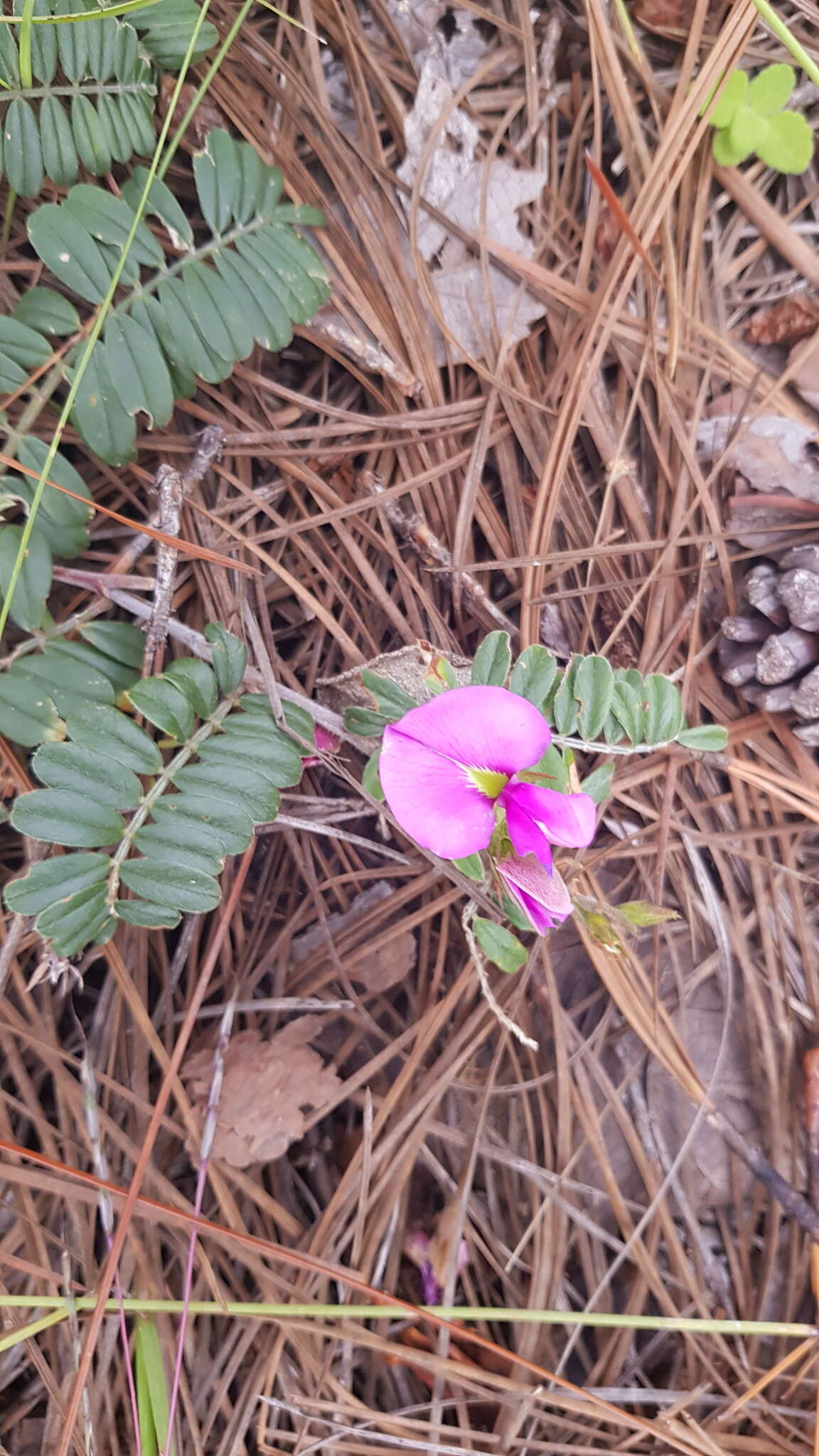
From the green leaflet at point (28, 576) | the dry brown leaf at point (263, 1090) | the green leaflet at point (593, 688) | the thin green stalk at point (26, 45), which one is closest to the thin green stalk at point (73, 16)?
the thin green stalk at point (26, 45)

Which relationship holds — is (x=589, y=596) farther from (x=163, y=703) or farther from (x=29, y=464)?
(x=29, y=464)

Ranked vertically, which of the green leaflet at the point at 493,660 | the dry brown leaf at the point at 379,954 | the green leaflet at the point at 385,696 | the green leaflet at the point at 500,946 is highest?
the green leaflet at the point at 493,660

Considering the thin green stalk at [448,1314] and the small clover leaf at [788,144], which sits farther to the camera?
the small clover leaf at [788,144]

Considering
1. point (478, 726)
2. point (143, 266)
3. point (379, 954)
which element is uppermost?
point (143, 266)

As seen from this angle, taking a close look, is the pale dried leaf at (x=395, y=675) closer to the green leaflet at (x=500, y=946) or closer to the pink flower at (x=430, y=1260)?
the green leaflet at (x=500, y=946)

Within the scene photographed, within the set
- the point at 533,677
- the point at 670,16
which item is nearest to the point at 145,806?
the point at 533,677

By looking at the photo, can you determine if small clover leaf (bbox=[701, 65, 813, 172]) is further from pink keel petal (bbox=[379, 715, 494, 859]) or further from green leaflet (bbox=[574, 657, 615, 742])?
pink keel petal (bbox=[379, 715, 494, 859])

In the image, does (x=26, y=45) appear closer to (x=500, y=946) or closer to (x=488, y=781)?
(x=488, y=781)
